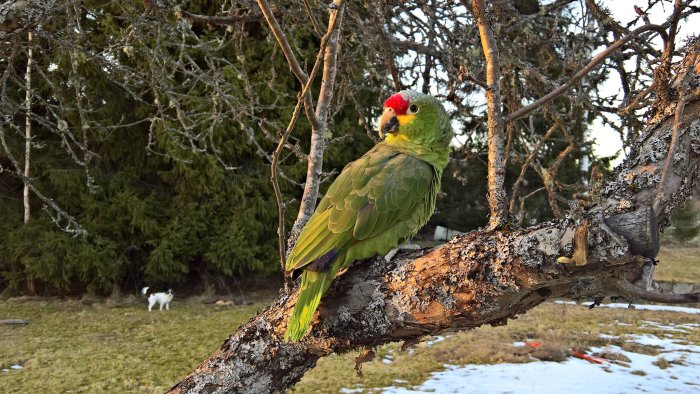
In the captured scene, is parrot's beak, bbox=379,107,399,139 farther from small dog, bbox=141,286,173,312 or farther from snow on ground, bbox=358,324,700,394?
small dog, bbox=141,286,173,312

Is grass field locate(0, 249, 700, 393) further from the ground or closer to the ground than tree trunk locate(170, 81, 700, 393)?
closer to the ground

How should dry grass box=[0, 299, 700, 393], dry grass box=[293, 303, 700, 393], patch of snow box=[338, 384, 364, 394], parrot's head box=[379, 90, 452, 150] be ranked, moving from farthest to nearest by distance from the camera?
1. dry grass box=[293, 303, 700, 393]
2. dry grass box=[0, 299, 700, 393]
3. patch of snow box=[338, 384, 364, 394]
4. parrot's head box=[379, 90, 452, 150]

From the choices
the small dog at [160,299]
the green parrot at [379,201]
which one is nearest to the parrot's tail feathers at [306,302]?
the green parrot at [379,201]

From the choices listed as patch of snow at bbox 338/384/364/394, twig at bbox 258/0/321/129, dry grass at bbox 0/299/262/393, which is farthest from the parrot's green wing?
dry grass at bbox 0/299/262/393

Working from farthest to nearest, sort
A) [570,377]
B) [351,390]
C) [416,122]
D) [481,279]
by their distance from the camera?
[570,377] → [351,390] → [416,122] → [481,279]

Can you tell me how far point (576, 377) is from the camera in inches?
188

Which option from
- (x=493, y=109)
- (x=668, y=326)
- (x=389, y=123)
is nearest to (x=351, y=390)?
(x=389, y=123)

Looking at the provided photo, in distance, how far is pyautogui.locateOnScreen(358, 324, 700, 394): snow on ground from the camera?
4.46 meters

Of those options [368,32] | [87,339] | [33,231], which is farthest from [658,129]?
[33,231]

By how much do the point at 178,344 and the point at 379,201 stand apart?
15.6 feet

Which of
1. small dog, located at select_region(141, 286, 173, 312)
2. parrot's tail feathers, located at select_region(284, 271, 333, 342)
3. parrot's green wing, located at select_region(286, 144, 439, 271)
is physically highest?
parrot's green wing, located at select_region(286, 144, 439, 271)

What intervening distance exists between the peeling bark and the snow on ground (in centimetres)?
278

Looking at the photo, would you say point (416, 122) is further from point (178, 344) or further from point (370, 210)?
point (178, 344)

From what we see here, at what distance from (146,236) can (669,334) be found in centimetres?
773
